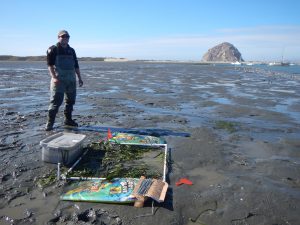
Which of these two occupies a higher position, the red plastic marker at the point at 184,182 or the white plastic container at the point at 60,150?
the white plastic container at the point at 60,150

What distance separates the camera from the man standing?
8039 millimetres

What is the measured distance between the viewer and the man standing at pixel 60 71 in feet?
26.4

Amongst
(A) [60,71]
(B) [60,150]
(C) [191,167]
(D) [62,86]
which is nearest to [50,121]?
(D) [62,86]

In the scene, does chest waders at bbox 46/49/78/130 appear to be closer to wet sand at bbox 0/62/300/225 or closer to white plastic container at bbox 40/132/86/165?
wet sand at bbox 0/62/300/225

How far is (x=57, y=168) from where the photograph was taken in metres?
5.67

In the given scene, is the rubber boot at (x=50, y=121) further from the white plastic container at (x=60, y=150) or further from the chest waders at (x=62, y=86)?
the white plastic container at (x=60, y=150)

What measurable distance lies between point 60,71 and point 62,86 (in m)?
0.38

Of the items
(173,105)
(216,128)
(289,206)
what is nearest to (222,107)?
(173,105)

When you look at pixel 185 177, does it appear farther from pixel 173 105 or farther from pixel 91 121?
pixel 173 105

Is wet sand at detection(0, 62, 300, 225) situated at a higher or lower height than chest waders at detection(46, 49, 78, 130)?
lower

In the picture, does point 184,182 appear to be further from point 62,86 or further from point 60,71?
point 60,71

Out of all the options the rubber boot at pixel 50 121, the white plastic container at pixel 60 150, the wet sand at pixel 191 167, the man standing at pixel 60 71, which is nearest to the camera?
the wet sand at pixel 191 167

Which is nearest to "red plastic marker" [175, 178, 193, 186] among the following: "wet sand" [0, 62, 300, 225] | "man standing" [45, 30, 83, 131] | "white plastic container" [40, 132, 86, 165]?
"wet sand" [0, 62, 300, 225]

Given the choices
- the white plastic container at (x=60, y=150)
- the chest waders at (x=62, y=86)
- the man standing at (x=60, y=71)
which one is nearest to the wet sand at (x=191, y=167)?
the white plastic container at (x=60, y=150)
